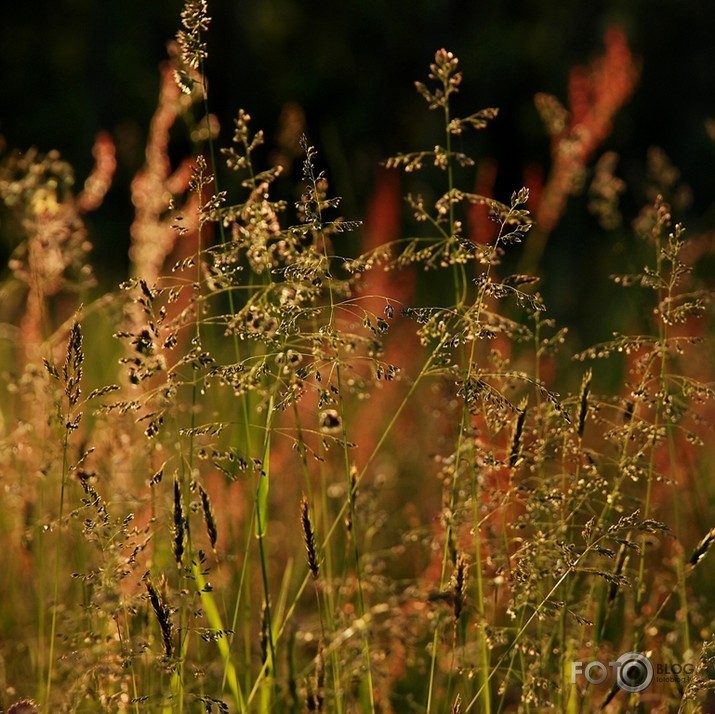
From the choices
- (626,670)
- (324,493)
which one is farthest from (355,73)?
(626,670)

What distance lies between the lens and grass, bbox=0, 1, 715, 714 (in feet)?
5.26

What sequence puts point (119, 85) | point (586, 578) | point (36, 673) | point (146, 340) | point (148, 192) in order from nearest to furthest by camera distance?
point (146, 340)
point (36, 673)
point (586, 578)
point (148, 192)
point (119, 85)

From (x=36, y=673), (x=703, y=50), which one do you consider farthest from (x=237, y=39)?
(x=36, y=673)

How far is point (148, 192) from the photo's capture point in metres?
3.23

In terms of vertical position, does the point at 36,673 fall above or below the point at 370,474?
below

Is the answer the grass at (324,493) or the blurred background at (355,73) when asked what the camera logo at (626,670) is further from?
the blurred background at (355,73)

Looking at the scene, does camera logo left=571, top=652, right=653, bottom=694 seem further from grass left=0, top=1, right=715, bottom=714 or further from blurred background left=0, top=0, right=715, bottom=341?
blurred background left=0, top=0, right=715, bottom=341

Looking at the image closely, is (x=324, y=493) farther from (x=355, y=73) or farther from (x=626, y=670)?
(x=355, y=73)

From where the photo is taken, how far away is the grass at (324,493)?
160cm

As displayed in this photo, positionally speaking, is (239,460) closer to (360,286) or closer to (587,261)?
(360,286)

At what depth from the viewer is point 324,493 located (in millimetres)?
2064

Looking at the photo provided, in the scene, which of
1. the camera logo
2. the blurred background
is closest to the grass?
the camera logo

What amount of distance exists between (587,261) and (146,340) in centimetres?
1118

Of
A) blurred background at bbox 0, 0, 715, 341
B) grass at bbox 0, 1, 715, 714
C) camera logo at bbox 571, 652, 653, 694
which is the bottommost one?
camera logo at bbox 571, 652, 653, 694
